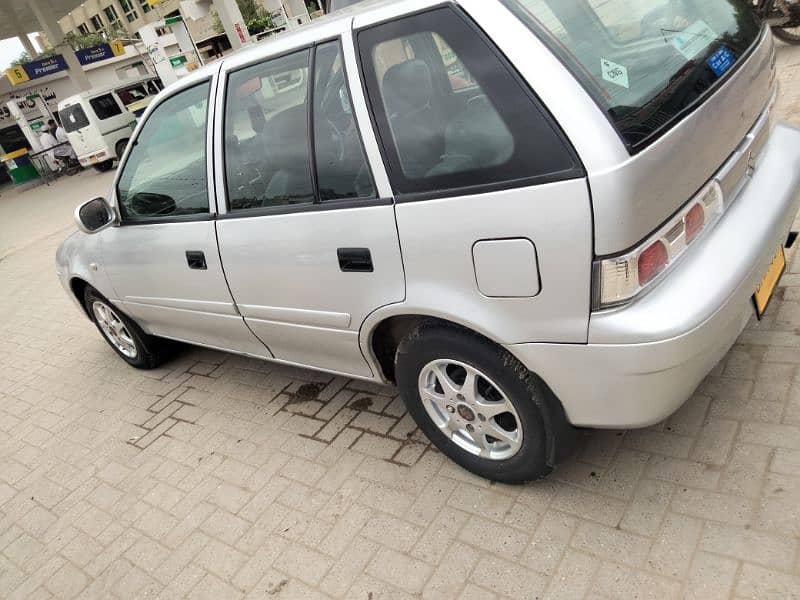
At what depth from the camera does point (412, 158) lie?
2039 millimetres

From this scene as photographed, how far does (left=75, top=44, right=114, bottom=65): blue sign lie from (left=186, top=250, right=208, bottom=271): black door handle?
25332 millimetres

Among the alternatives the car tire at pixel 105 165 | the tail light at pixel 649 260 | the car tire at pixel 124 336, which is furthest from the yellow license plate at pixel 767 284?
the car tire at pixel 105 165

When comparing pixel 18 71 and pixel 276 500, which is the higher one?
pixel 18 71

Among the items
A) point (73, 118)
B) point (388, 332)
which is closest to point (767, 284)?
point (388, 332)

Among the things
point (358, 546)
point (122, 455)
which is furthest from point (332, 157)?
point (122, 455)

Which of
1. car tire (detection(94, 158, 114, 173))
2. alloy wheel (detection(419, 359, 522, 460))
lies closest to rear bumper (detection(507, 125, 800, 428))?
alloy wheel (detection(419, 359, 522, 460))

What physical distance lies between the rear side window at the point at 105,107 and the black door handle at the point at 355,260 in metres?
17.3

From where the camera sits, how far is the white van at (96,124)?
54.2 ft

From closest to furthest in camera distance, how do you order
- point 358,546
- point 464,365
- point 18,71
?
point 464,365 < point 358,546 < point 18,71

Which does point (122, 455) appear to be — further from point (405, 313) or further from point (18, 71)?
point (18, 71)

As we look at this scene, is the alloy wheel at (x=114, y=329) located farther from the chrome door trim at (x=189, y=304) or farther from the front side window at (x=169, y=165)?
the front side window at (x=169, y=165)

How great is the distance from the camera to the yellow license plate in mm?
2104

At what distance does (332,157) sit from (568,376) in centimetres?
122

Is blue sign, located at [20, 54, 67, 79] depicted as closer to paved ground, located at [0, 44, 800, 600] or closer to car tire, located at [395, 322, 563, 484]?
paved ground, located at [0, 44, 800, 600]
